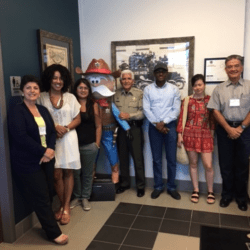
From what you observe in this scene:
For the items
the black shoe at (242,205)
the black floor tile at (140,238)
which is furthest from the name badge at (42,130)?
the black shoe at (242,205)

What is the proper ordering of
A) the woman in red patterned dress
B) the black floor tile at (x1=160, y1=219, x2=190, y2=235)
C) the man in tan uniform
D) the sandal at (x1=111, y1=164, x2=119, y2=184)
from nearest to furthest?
1. the black floor tile at (x1=160, y1=219, x2=190, y2=235)
2. the woman in red patterned dress
3. the man in tan uniform
4. the sandal at (x1=111, y1=164, x2=119, y2=184)

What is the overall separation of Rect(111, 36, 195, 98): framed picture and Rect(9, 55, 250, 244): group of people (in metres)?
0.23

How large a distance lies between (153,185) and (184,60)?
1.63 m

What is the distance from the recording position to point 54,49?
2.95 metres

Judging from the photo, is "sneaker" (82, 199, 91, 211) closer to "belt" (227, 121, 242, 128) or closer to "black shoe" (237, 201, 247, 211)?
"black shoe" (237, 201, 247, 211)

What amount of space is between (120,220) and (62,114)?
1194 millimetres

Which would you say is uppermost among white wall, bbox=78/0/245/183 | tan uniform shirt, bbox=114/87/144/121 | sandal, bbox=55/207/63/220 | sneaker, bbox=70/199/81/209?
white wall, bbox=78/0/245/183

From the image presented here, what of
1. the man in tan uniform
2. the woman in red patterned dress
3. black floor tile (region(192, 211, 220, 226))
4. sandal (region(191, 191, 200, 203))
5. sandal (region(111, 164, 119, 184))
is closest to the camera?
black floor tile (region(192, 211, 220, 226))

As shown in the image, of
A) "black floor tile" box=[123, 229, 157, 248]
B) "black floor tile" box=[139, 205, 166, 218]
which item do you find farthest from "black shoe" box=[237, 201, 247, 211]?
"black floor tile" box=[123, 229, 157, 248]

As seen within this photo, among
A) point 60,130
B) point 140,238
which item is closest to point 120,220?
point 140,238

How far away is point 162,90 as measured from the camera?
3.11 m

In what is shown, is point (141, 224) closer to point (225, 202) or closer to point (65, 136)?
point (225, 202)

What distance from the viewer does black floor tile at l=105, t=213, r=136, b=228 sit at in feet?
8.63

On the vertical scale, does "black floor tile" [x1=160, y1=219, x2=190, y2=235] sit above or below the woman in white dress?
below
